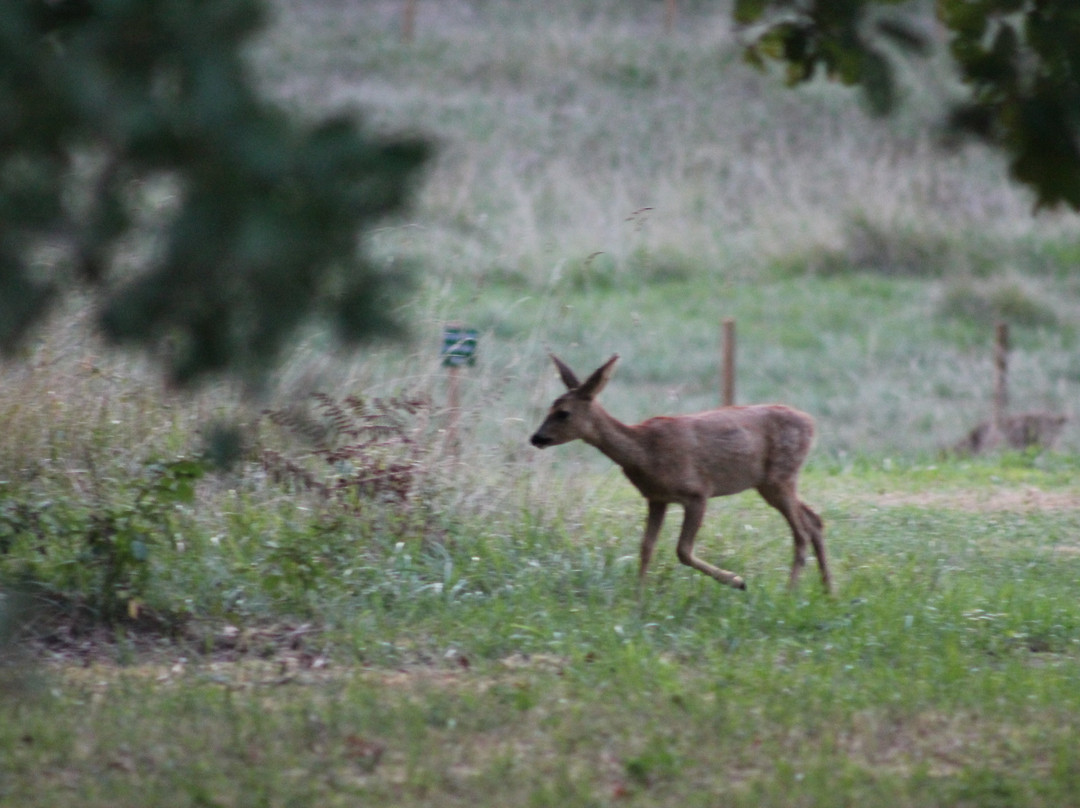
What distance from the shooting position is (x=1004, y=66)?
5488 mm

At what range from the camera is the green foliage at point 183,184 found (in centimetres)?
331

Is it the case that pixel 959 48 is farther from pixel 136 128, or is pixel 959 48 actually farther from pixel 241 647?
pixel 241 647

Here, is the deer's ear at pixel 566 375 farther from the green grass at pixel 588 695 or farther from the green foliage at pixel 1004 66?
the green foliage at pixel 1004 66

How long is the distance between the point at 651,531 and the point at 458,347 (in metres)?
1.71

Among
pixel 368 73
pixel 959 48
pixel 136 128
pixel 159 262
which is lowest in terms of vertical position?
pixel 159 262

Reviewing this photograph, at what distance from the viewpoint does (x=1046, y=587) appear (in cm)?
808

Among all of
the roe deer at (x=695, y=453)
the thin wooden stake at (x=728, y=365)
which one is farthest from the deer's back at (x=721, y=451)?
the thin wooden stake at (x=728, y=365)

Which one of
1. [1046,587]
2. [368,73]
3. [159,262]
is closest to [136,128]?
[159,262]

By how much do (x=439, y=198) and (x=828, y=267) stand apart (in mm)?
6836

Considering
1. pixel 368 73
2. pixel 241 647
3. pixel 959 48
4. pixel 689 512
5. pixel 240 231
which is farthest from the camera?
pixel 368 73

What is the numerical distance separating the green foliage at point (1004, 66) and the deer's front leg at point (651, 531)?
2.85m

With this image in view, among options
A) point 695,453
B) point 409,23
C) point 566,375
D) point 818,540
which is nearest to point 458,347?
Result: point 566,375

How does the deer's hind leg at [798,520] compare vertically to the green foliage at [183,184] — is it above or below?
below

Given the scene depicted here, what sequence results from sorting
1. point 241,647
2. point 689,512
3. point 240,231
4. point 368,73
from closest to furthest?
point 240,231 < point 241,647 < point 689,512 < point 368,73
